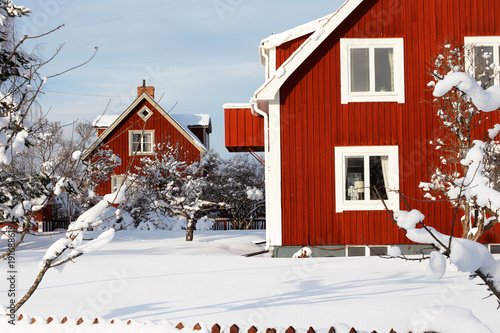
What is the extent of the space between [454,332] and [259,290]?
546cm

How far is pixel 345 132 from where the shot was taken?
1365cm

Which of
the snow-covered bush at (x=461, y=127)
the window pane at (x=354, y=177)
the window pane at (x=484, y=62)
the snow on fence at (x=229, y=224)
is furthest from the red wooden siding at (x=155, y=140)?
the window pane at (x=484, y=62)

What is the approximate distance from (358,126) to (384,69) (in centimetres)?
164

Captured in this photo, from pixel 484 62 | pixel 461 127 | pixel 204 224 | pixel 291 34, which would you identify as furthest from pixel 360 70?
pixel 204 224

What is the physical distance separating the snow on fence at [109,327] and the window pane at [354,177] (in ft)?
26.7

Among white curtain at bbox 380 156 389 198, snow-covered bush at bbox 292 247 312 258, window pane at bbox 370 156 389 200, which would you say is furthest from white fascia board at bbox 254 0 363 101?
snow-covered bush at bbox 292 247 312 258

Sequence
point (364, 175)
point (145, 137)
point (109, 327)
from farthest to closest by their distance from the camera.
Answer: point (145, 137) → point (364, 175) → point (109, 327)

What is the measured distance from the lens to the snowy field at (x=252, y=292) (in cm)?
716

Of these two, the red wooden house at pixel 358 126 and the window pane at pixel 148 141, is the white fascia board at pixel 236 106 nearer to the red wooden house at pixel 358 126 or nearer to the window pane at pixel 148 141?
the red wooden house at pixel 358 126

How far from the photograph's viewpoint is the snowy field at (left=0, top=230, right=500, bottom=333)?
7160mm

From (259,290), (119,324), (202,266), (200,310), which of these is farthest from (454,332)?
(202,266)

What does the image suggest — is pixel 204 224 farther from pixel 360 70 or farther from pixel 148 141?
pixel 360 70

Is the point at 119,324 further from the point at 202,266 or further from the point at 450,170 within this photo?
the point at 450,170

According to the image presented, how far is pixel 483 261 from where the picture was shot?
3461mm
